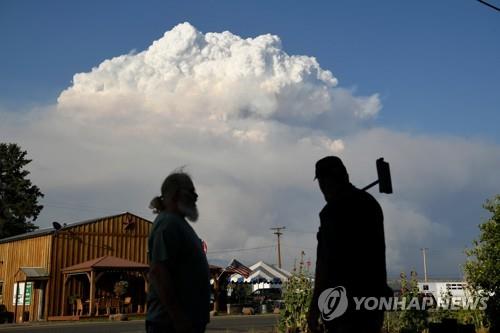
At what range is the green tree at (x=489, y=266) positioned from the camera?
1089 cm

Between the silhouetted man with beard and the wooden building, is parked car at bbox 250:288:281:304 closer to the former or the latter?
the wooden building

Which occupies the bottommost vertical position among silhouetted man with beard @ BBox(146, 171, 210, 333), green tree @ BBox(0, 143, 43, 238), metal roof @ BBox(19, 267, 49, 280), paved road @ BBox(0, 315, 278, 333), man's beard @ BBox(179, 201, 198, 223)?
paved road @ BBox(0, 315, 278, 333)

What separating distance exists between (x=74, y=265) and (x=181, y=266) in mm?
30011

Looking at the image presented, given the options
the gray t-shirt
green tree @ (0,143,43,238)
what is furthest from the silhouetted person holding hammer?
green tree @ (0,143,43,238)

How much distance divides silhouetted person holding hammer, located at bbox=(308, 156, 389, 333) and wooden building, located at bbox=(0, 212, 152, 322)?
2707cm

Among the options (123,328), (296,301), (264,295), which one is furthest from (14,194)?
(296,301)

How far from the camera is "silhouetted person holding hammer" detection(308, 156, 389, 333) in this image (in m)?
3.84

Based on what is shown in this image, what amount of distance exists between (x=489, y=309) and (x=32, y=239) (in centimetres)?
2821

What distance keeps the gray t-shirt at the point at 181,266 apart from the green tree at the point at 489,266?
8537 millimetres

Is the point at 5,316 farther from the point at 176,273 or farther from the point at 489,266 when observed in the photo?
the point at 176,273

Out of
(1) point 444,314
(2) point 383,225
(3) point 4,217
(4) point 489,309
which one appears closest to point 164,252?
(2) point 383,225

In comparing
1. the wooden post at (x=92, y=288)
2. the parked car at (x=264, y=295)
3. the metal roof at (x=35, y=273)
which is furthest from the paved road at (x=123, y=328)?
the parked car at (x=264, y=295)

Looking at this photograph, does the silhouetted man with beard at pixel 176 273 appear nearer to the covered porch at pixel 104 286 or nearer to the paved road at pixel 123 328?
the paved road at pixel 123 328

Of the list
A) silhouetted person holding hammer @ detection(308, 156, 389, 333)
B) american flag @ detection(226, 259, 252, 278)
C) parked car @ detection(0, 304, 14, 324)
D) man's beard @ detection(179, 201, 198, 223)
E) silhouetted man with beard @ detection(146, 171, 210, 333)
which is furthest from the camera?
american flag @ detection(226, 259, 252, 278)
